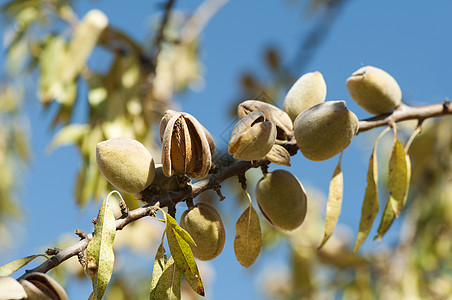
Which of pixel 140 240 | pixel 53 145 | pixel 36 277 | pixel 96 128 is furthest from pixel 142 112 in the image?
pixel 36 277

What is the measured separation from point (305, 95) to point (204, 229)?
0.33m

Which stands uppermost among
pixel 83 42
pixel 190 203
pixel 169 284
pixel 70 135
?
pixel 83 42

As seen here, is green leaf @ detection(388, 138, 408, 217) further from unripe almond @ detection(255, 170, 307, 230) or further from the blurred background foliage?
the blurred background foliage

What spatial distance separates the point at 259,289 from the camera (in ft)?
13.0

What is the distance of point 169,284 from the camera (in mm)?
761

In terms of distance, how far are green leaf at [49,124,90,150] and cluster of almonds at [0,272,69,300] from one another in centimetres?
130

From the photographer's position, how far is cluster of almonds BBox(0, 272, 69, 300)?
2.03 feet

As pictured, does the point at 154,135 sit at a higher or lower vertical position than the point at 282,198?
higher

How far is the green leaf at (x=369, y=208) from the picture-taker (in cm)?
97

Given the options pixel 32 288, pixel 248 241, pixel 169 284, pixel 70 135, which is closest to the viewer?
pixel 32 288

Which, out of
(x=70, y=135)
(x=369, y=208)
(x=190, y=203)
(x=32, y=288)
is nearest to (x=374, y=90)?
(x=369, y=208)

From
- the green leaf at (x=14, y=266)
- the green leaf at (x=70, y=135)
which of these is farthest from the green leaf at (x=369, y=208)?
the green leaf at (x=70, y=135)

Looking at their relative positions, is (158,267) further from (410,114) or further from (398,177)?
(410,114)

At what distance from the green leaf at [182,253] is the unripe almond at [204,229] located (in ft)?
0.23
